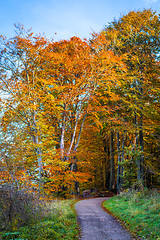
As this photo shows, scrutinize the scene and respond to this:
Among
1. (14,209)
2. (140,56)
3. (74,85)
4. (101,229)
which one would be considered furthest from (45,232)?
(140,56)

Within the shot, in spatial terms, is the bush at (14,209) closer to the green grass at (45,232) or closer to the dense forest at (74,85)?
the green grass at (45,232)

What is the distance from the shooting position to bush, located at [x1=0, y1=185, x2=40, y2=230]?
584 centimetres

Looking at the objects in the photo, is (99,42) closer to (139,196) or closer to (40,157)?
(40,157)

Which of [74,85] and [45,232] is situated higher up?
[74,85]

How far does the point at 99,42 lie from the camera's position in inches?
600

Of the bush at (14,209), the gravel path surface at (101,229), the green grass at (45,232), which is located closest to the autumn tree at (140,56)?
the gravel path surface at (101,229)

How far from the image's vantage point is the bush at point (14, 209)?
584 centimetres

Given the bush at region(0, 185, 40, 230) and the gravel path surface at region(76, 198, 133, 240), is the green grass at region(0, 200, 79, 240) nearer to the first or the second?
the bush at region(0, 185, 40, 230)

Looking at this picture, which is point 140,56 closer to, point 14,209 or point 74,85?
point 74,85

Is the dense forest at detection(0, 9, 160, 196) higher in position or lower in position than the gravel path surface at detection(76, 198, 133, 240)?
higher

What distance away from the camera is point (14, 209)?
19.8ft

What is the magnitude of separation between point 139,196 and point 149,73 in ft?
31.2

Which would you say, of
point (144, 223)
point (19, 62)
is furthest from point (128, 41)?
point (144, 223)

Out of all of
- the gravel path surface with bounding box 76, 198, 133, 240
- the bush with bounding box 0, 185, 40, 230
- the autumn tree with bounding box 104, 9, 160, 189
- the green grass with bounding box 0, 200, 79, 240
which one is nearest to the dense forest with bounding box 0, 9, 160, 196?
the autumn tree with bounding box 104, 9, 160, 189
